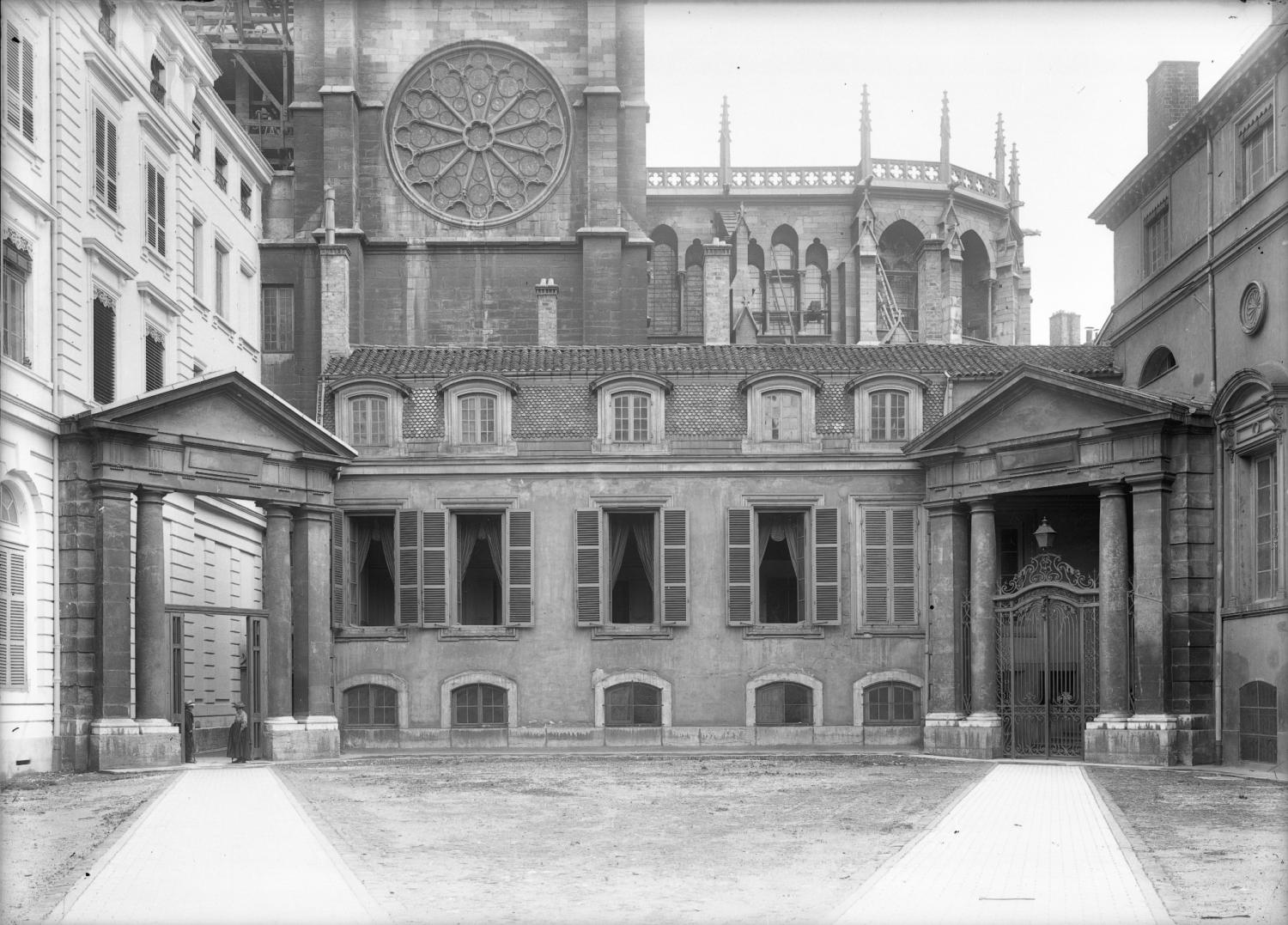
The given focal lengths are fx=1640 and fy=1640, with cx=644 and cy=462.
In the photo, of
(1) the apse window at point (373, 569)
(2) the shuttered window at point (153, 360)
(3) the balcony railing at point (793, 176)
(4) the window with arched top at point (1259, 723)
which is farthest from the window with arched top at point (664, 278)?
(4) the window with arched top at point (1259, 723)

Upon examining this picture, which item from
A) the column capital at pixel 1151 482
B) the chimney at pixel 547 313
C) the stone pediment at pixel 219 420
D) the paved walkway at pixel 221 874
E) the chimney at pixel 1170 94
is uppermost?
the chimney at pixel 1170 94

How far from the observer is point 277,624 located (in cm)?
3056

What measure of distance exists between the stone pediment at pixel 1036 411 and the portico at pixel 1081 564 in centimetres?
3

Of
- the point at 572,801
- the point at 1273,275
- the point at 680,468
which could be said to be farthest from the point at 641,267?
the point at 572,801

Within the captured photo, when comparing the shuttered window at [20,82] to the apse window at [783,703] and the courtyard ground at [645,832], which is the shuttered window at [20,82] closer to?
the courtyard ground at [645,832]

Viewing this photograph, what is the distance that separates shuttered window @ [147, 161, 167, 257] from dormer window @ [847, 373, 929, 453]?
48.0ft

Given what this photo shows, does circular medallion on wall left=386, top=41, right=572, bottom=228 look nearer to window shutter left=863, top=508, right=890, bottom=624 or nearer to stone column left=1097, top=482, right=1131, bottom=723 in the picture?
window shutter left=863, top=508, right=890, bottom=624

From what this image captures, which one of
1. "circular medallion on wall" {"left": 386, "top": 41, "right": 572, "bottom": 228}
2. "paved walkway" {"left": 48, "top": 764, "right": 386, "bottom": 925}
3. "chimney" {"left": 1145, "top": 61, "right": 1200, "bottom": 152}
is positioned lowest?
"paved walkway" {"left": 48, "top": 764, "right": 386, "bottom": 925}

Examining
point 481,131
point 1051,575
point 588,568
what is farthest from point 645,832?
point 481,131

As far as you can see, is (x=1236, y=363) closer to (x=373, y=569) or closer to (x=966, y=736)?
(x=966, y=736)

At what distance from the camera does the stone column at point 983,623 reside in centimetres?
3189

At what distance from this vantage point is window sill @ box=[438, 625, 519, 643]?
115ft

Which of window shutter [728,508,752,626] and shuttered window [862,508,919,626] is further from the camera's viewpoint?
window shutter [728,508,752,626]

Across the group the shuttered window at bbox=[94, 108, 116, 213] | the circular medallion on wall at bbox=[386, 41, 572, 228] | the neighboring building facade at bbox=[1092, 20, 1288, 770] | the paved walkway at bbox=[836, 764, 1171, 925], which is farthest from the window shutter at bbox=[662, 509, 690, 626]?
the circular medallion on wall at bbox=[386, 41, 572, 228]
